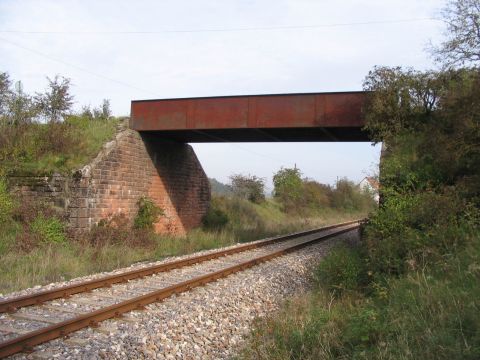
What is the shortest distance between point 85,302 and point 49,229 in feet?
24.0

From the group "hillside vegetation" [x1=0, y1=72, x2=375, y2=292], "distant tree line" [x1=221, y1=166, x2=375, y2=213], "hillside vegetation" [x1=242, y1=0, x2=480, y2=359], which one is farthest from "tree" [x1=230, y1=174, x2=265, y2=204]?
"hillside vegetation" [x1=242, y1=0, x2=480, y2=359]

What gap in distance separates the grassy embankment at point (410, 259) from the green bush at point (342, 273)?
2cm

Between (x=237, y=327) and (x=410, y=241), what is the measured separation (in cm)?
350

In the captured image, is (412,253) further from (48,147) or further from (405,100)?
(48,147)

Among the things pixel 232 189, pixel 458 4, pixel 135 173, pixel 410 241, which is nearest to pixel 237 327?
pixel 410 241

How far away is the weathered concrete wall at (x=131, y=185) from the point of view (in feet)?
48.9

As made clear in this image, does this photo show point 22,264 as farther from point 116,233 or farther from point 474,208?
point 474,208

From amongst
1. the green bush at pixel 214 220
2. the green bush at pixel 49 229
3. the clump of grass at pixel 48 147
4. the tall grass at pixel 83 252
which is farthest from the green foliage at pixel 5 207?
the green bush at pixel 214 220

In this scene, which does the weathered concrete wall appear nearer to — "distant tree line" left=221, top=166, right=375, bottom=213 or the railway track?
the railway track

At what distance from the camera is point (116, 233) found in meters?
15.0

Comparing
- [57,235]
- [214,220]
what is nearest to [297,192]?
[214,220]

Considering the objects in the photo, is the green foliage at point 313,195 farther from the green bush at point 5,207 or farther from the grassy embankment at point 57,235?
the green bush at point 5,207

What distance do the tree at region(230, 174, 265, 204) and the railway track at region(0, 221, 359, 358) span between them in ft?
91.2

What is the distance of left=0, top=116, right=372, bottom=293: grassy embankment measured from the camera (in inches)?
419
